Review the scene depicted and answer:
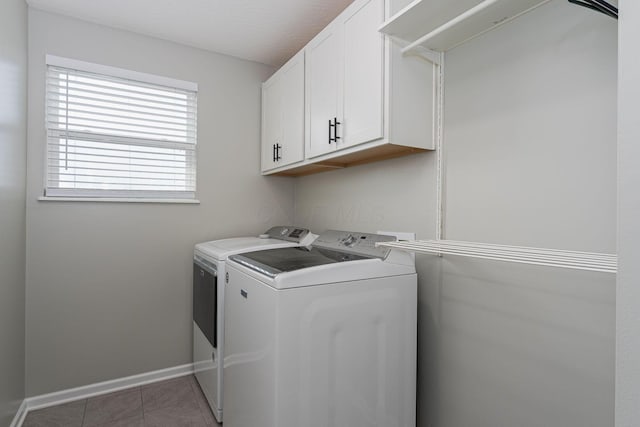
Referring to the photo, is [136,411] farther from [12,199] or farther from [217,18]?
[217,18]

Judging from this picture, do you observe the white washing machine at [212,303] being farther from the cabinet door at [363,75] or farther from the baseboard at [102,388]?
the cabinet door at [363,75]

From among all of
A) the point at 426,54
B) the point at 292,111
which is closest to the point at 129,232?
the point at 292,111

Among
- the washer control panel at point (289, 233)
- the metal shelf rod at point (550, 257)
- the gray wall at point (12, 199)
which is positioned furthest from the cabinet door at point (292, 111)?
the gray wall at point (12, 199)

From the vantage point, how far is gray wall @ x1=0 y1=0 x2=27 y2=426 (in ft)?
5.27

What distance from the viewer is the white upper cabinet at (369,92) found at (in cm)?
144

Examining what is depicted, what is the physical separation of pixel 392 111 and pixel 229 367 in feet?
4.94

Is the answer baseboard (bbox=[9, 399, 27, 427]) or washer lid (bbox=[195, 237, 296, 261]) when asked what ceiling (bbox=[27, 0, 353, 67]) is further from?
baseboard (bbox=[9, 399, 27, 427])

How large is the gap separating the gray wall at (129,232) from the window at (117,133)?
7cm

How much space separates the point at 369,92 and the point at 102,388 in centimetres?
255

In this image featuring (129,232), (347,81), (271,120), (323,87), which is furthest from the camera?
(271,120)

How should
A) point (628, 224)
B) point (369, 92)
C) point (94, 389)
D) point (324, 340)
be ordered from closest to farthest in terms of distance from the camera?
point (628, 224) → point (324, 340) → point (369, 92) → point (94, 389)

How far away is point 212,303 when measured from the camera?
6.33 ft

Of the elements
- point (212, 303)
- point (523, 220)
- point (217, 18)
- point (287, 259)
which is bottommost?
point (212, 303)

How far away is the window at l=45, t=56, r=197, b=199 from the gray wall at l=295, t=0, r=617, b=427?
5.70 ft
